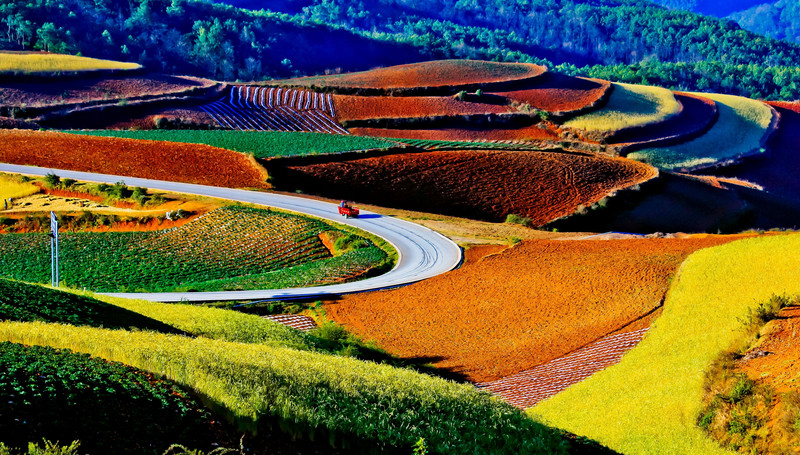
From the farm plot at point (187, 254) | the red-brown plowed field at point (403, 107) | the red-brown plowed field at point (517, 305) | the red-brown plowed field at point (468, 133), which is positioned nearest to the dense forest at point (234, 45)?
the red-brown plowed field at point (403, 107)

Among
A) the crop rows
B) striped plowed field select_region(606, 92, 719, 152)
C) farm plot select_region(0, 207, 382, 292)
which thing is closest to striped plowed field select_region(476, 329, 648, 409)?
farm plot select_region(0, 207, 382, 292)

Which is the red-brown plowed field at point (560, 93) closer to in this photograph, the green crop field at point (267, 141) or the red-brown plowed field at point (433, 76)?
the red-brown plowed field at point (433, 76)

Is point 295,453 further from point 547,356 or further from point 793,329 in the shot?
point 547,356

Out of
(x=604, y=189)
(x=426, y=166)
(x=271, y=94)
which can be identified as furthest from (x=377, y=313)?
(x=271, y=94)

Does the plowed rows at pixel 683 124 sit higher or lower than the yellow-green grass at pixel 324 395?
higher

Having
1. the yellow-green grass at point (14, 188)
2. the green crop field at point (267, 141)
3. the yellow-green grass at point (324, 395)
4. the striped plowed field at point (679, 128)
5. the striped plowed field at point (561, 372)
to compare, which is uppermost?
the striped plowed field at point (679, 128)

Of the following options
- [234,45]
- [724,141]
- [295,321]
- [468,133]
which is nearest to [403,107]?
[468,133]

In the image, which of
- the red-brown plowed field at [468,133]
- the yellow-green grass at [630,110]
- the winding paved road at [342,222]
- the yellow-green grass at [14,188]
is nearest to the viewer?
the winding paved road at [342,222]
